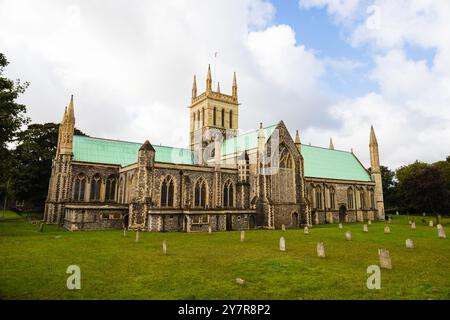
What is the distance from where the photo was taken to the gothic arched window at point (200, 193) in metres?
35.5

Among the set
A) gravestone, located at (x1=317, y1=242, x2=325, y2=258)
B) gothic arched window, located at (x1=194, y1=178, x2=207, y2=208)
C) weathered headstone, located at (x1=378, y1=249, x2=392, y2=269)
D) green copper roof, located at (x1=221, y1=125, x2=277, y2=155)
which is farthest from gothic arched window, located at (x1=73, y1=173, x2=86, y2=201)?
weathered headstone, located at (x1=378, y1=249, x2=392, y2=269)

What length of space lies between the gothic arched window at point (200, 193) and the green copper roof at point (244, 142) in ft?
29.1

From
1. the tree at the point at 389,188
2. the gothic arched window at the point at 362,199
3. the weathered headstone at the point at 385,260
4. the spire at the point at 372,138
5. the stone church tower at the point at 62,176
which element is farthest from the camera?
the tree at the point at 389,188

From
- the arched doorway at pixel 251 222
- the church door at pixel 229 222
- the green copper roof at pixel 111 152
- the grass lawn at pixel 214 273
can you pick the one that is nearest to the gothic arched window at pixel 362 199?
the arched doorway at pixel 251 222

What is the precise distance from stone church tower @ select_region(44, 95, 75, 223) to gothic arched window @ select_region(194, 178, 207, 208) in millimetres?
14945

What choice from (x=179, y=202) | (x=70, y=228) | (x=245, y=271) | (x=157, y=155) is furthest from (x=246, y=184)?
(x=245, y=271)

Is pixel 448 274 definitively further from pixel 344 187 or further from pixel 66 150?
pixel 344 187

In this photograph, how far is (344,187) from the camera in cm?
5003

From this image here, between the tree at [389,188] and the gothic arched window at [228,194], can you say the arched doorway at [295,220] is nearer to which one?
the gothic arched window at [228,194]

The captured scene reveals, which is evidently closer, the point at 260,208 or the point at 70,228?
the point at 70,228

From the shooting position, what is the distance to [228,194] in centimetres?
3772

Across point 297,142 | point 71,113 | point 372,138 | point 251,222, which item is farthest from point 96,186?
point 372,138
